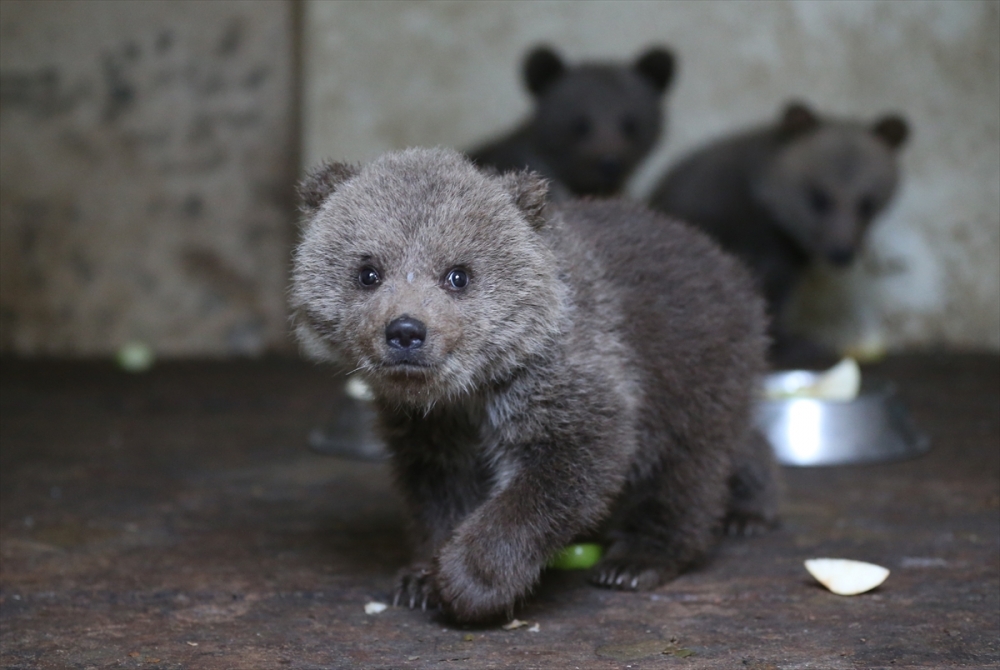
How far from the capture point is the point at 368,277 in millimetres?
3471

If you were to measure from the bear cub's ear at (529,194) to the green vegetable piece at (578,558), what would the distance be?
1.42 meters

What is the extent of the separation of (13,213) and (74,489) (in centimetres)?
440

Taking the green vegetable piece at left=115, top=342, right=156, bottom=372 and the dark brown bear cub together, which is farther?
the green vegetable piece at left=115, top=342, right=156, bottom=372

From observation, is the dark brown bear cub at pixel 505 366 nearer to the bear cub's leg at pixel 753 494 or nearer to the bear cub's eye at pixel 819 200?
the bear cub's leg at pixel 753 494

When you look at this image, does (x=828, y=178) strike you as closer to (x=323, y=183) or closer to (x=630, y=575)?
(x=630, y=575)

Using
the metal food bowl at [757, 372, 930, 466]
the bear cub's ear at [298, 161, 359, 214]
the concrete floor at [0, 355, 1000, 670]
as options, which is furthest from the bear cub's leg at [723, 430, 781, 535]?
the bear cub's ear at [298, 161, 359, 214]

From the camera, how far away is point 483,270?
3.48 meters

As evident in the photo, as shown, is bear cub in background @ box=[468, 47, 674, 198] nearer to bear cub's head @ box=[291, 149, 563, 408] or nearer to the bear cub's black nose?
bear cub's head @ box=[291, 149, 563, 408]

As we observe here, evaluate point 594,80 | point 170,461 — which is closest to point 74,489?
point 170,461

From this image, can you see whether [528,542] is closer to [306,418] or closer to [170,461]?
[170,461]

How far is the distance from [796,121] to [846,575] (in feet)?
17.8

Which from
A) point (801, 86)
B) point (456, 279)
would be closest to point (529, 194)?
point (456, 279)

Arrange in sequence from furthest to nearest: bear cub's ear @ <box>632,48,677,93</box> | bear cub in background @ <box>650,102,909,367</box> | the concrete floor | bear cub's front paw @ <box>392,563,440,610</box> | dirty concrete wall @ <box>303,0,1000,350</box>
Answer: bear cub's ear @ <box>632,48,677,93</box>
dirty concrete wall @ <box>303,0,1000,350</box>
bear cub in background @ <box>650,102,909,367</box>
bear cub's front paw @ <box>392,563,440,610</box>
the concrete floor

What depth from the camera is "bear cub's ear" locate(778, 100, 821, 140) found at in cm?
864
